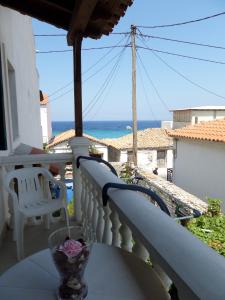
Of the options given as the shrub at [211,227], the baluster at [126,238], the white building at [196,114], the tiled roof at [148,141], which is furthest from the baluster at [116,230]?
the tiled roof at [148,141]

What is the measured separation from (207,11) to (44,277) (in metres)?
8.73

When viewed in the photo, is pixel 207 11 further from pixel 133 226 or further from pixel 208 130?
pixel 133 226

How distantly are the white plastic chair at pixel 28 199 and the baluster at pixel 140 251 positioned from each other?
52.4 inches

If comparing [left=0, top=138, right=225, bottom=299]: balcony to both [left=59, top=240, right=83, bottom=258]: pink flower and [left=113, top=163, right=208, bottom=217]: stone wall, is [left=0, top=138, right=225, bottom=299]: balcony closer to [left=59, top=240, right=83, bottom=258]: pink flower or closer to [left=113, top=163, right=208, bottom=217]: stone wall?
[left=59, top=240, right=83, bottom=258]: pink flower

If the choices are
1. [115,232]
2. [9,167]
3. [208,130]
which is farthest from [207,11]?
[115,232]

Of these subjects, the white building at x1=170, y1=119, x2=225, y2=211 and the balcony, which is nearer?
the balcony

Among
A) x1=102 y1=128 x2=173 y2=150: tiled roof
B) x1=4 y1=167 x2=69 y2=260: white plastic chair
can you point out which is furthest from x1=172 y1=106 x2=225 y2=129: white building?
x1=4 y1=167 x2=69 y2=260: white plastic chair

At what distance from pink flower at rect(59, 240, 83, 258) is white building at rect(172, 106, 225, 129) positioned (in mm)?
19765

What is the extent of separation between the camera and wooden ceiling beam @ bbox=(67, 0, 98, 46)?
2100 millimetres

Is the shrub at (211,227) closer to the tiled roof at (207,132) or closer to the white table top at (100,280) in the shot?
the tiled roof at (207,132)

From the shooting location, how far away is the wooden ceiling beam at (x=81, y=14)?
2.10 meters

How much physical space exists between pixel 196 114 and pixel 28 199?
18863mm

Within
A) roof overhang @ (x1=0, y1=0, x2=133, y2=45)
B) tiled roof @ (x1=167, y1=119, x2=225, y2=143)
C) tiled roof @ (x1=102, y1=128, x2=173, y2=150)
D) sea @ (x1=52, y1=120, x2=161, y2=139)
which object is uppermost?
roof overhang @ (x1=0, y1=0, x2=133, y2=45)

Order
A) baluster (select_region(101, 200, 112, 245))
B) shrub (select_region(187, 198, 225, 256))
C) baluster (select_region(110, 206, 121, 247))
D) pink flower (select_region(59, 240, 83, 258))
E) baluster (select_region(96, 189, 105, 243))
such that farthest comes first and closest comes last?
shrub (select_region(187, 198, 225, 256)) < baluster (select_region(96, 189, 105, 243)) < baluster (select_region(101, 200, 112, 245)) < baluster (select_region(110, 206, 121, 247)) < pink flower (select_region(59, 240, 83, 258))
